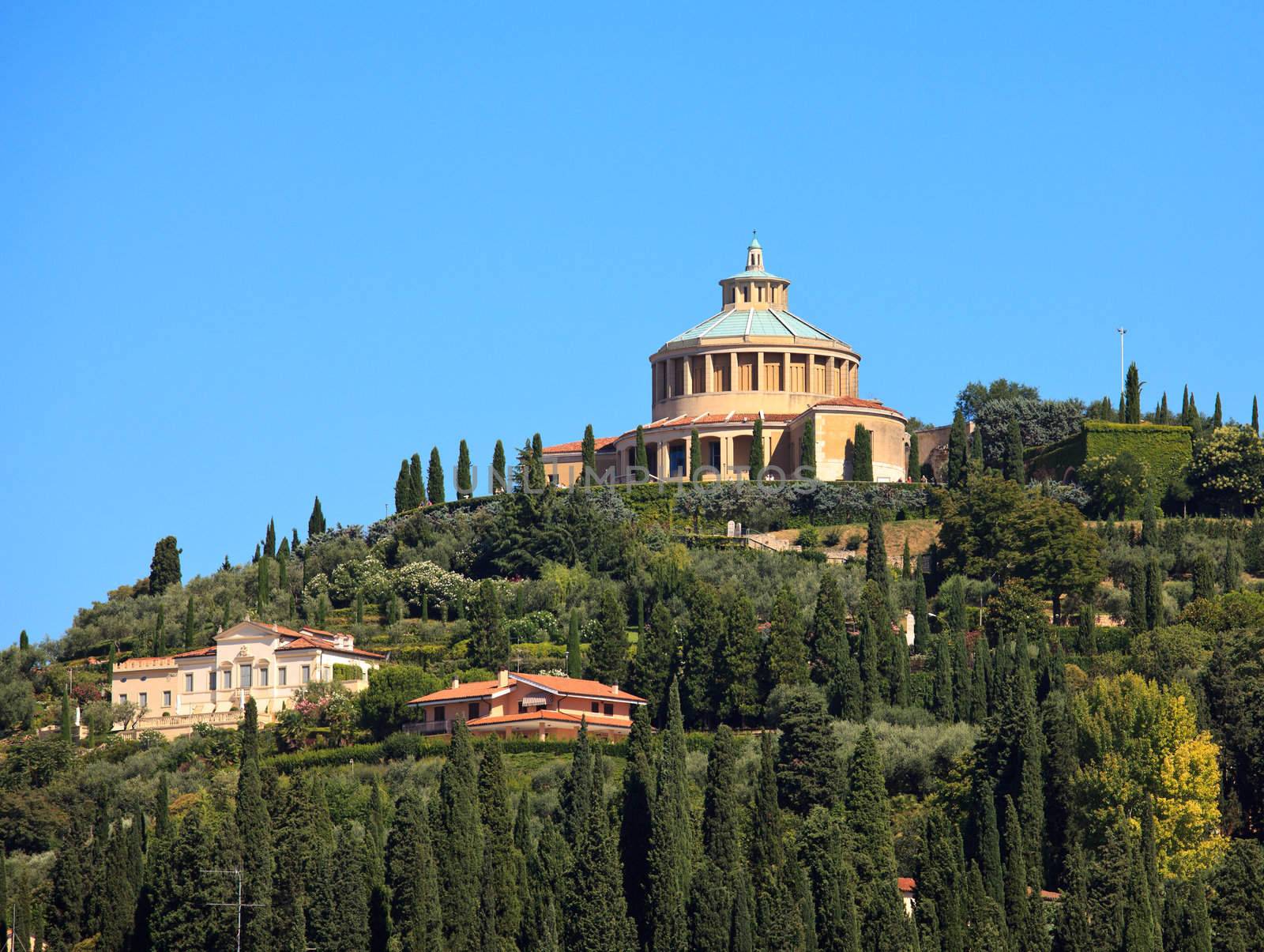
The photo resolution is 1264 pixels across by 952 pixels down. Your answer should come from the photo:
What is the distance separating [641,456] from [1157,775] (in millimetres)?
42999

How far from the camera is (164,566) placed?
112 m

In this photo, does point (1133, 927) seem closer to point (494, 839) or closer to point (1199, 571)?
point (494, 839)

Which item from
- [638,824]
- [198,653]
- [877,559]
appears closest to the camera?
[638,824]

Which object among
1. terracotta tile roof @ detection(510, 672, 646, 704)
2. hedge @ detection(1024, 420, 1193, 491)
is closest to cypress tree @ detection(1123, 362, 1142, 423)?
hedge @ detection(1024, 420, 1193, 491)

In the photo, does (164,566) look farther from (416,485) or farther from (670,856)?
(670,856)

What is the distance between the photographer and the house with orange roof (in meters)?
85.8

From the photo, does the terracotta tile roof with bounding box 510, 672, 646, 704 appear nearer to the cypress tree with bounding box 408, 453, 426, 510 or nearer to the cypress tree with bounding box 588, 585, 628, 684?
the cypress tree with bounding box 588, 585, 628, 684

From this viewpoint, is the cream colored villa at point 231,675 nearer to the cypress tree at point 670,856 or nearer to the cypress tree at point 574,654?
the cypress tree at point 574,654

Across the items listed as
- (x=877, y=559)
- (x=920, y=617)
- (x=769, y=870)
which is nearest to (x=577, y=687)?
(x=920, y=617)

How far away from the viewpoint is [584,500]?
105500 millimetres

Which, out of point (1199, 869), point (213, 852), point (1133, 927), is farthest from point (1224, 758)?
point (213, 852)

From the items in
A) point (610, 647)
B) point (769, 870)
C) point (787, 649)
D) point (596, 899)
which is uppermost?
point (610, 647)

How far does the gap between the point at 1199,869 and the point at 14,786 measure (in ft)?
113

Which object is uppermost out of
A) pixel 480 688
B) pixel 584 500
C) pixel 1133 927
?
pixel 584 500
